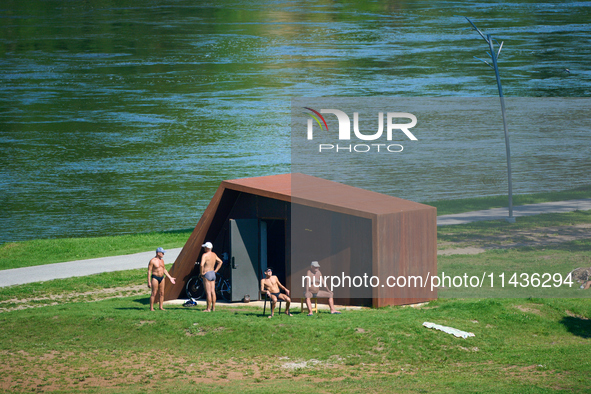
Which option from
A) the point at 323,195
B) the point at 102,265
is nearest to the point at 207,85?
the point at 102,265

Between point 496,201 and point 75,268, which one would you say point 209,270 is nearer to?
point 75,268

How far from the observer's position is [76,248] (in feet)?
99.3

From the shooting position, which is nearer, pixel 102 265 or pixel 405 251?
pixel 405 251

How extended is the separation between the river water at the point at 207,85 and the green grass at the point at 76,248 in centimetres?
1208

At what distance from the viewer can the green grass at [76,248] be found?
27.9 meters

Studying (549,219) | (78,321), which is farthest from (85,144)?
(78,321)

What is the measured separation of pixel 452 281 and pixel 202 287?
668cm

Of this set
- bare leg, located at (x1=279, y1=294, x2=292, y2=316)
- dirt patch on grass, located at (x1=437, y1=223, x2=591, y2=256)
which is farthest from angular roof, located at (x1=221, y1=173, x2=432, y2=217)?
dirt patch on grass, located at (x1=437, y1=223, x2=591, y2=256)

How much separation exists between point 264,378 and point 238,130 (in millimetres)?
59008

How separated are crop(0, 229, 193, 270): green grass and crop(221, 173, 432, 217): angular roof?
11.6 m

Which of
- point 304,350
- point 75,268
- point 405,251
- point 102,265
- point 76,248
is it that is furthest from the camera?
point 76,248

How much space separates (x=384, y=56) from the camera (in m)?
94.4

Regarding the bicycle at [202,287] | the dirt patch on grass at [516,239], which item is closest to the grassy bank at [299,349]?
the bicycle at [202,287]

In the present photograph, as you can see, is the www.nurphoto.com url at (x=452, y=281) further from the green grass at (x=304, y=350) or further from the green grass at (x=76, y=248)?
the green grass at (x=76, y=248)
